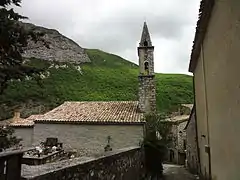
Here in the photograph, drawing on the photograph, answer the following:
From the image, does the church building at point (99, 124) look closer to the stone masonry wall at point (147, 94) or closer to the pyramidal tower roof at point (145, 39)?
the stone masonry wall at point (147, 94)

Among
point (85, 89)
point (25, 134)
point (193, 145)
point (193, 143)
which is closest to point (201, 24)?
point (193, 143)

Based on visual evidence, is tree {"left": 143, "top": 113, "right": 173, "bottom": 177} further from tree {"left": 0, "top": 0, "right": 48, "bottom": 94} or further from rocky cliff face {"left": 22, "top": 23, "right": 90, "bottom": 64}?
rocky cliff face {"left": 22, "top": 23, "right": 90, "bottom": 64}

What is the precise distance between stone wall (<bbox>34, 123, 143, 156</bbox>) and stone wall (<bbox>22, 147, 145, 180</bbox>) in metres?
8.17

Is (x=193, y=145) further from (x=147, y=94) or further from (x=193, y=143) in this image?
(x=147, y=94)

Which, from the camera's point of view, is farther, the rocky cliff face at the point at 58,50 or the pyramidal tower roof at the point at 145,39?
the rocky cliff face at the point at 58,50

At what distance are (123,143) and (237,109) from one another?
1467 cm

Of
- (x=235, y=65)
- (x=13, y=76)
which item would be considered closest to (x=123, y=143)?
(x=13, y=76)

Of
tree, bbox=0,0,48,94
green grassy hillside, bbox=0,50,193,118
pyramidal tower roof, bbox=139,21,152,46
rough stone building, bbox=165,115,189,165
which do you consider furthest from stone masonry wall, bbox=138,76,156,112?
green grassy hillside, bbox=0,50,193,118

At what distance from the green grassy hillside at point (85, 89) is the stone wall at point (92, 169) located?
23.5m

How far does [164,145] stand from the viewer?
1441 centimetres

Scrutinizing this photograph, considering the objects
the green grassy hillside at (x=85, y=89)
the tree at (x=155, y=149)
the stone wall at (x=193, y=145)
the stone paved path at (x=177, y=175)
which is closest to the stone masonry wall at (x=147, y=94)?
the stone wall at (x=193, y=145)

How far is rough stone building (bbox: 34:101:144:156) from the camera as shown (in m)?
18.9

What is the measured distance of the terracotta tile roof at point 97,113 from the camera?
63.3 feet

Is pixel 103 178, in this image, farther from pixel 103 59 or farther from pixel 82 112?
pixel 103 59
